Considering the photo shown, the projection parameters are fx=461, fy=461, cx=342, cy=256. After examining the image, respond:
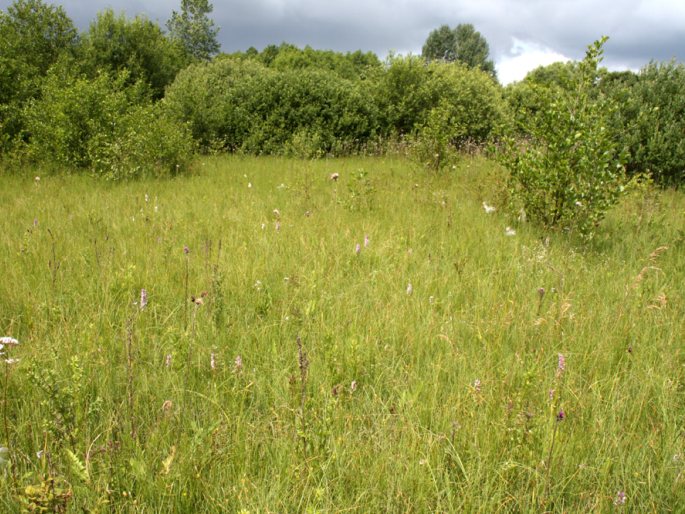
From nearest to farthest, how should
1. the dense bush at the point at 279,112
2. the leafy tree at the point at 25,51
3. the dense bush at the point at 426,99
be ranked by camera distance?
the leafy tree at the point at 25,51, the dense bush at the point at 279,112, the dense bush at the point at 426,99

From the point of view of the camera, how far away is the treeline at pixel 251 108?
807 cm

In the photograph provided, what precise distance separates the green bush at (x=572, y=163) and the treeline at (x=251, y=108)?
5.8 inches

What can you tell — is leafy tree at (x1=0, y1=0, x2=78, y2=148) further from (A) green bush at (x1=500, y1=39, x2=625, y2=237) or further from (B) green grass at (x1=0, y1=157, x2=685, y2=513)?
(A) green bush at (x1=500, y1=39, x2=625, y2=237)

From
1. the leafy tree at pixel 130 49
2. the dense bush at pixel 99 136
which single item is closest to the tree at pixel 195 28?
the leafy tree at pixel 130 49

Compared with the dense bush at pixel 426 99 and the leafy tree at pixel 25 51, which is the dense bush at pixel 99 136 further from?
the dense bush at pixel 426 99

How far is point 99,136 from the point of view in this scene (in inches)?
319

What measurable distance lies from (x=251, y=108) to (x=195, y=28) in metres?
41.1

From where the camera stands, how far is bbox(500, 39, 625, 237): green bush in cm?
458

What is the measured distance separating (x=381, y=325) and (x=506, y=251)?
2073mm

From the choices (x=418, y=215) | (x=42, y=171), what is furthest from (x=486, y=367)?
(x=42, y=171)

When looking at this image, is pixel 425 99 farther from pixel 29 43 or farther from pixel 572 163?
pixel 29 43

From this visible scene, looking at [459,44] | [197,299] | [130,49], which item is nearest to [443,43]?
[459,44]

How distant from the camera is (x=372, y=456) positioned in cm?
169

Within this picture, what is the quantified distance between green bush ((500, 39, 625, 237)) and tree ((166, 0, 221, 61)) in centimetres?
4829
